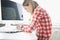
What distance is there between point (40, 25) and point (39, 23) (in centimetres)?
4

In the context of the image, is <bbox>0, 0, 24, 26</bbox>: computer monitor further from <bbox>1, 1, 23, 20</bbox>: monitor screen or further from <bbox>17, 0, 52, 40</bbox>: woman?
<bbox>17, 0, 52, 40</bbox>: woman

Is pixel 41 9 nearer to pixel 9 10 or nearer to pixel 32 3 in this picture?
pixel 32 3

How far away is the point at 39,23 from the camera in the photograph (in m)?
2.13

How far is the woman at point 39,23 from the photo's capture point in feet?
6.95

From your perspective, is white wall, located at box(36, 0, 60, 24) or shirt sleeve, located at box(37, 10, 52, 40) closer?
shirt sleeve, located at box(37, 10, 52, 40)

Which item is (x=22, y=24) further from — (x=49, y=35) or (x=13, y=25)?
(x=49, y=35)

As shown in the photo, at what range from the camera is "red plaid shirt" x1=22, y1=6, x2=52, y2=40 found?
2.11 metres

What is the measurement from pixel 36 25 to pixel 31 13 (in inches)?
10.1

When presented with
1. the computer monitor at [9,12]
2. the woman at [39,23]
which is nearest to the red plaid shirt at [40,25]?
the woman at [39,23]

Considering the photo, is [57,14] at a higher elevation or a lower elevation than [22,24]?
higher

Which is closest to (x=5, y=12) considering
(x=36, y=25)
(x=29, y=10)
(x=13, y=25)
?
(x=13, y=25)

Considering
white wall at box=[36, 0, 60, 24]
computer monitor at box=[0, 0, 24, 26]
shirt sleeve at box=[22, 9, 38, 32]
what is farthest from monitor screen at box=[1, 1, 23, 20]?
white wall at box=[36, 0, 60, 24]

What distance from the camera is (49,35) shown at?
7.29ft

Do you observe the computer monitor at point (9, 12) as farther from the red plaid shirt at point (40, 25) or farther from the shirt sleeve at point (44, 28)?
the shirt sleeve at point (44, 28)
